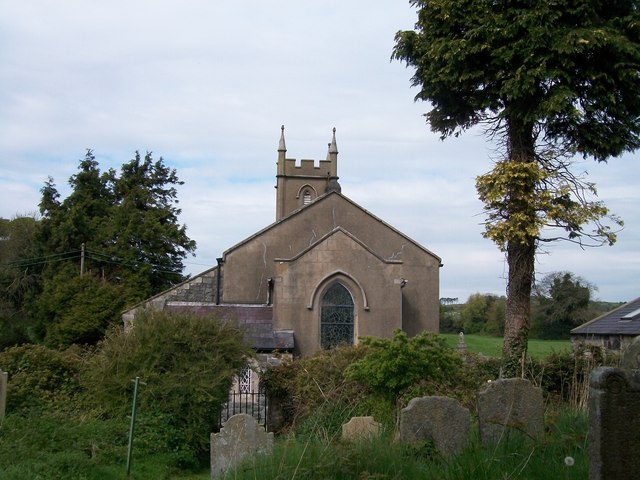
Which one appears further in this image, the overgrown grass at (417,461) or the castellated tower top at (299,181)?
the castellated tower top at (299,181)

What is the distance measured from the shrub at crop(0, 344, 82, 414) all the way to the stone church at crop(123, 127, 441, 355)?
540 centimetres

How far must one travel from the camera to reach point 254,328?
2370 centimetres

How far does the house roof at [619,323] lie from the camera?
879 inches

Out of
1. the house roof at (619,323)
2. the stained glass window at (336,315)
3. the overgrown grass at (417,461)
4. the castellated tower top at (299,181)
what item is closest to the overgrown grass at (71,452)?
the overgrown grass at (417,461)

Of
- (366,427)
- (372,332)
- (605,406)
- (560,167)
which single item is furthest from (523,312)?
(372,332)

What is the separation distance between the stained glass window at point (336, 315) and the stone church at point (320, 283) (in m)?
0.04

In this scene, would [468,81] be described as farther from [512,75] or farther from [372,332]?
[372,332]

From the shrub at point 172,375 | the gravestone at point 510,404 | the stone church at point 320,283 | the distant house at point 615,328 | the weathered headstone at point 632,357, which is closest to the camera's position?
the weathered headstone at point 632,357

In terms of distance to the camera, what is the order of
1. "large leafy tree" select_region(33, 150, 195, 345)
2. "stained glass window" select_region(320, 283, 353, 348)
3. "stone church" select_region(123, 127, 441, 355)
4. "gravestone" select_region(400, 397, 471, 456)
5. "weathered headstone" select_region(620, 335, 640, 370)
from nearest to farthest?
"weathered headstone" select_region(620, 335, 640, 370) < "gravestone" select_region(400, 397, 471, 456) < "stone church" select_region(123, 127, 441, 355) < "stained glass window" select_region(320, 283, 353, 348) < "large leafy tree" select_region(33, 150, 195, 345)

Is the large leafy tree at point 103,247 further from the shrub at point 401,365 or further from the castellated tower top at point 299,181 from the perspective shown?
the shrub at point 401,365

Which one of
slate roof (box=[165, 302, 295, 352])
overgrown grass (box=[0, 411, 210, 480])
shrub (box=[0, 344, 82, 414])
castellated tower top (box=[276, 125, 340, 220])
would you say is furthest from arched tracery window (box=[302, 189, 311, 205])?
overgrown grass (box=[0, 411, 210, 480])

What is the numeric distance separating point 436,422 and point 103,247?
120ft

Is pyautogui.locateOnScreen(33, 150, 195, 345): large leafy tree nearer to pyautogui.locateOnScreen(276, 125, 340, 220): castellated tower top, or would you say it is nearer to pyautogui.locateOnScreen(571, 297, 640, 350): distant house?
pyautogui.locateOnScreen(276, 125, 340, 220): castellated tower top

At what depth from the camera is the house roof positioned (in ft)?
73.2
